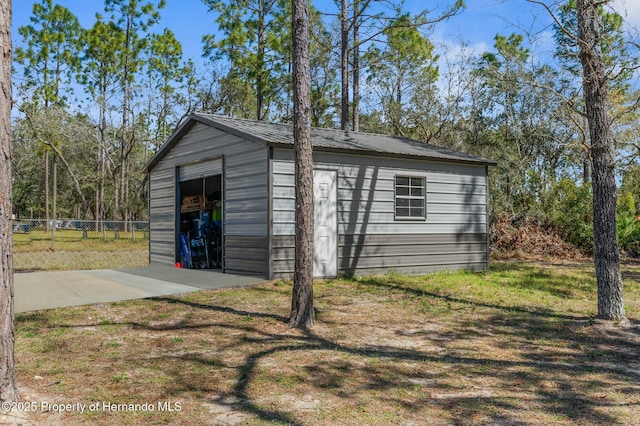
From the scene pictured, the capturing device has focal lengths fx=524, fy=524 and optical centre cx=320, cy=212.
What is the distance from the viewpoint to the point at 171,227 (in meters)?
13.8

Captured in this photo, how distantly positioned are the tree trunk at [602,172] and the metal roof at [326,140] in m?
5.11

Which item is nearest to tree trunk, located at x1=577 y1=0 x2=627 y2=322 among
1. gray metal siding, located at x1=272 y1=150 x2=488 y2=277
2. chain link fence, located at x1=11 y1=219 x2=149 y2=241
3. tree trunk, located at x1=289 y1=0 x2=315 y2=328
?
tree trunk, located at x1=289 y1=0 x2=315 y2=328

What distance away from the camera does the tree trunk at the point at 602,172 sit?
711cm

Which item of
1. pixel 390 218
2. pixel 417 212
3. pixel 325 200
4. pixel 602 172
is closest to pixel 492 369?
pixel 602 172

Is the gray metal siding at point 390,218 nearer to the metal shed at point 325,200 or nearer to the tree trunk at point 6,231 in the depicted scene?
the metal shed at point 325,200

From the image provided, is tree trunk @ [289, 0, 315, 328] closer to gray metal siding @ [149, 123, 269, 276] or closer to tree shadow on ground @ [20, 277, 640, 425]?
tree shadow on ground @ [20, 277, 640, 425]

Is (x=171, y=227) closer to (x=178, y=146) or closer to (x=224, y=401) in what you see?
(x=178, y=146)

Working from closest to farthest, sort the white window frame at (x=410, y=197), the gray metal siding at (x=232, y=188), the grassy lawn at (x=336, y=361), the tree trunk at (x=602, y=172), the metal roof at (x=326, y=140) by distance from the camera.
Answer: the grassy lawn at (x=336, y=361)
the tree trunk at (x=602, y=172)
the gray metal siding at (x=232, y=188)
the metal roof at (x=326, y=140)
the white window frame at (x=410, y=197)

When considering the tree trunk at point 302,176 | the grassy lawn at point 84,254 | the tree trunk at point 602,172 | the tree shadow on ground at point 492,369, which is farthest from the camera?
the grassy lawn at point 84,254

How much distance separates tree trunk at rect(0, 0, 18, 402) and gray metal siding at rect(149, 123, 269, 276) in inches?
255

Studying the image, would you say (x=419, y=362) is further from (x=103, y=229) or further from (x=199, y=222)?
(x=103, y=229)

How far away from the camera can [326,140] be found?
38.8 feet

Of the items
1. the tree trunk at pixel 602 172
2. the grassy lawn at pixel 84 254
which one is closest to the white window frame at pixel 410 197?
the tree trunk at pixel 602 172

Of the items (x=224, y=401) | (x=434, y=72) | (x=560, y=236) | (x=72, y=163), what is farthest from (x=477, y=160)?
(x=72, y=163)
